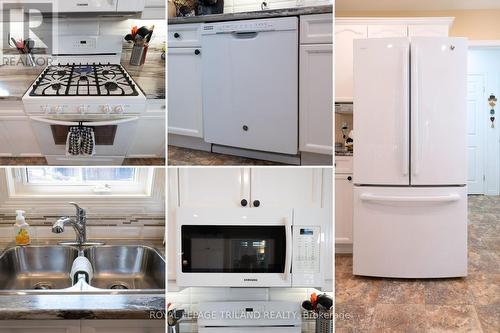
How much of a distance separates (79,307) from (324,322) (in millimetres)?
897

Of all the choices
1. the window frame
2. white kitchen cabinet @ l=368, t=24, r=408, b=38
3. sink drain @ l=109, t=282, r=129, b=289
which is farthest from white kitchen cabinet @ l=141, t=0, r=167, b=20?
white kitchen cabinet @ l=368, t=24, r=408, b=38

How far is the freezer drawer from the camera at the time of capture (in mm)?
3268

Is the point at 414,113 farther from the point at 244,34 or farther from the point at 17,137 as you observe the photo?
the point at 17,137

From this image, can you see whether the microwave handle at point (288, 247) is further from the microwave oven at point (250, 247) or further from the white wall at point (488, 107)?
the white wall at point (488, 107)

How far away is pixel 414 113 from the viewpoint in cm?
316

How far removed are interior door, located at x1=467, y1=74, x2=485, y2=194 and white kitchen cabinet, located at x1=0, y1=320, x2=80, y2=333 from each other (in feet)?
18.5

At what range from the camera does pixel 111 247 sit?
2176mm

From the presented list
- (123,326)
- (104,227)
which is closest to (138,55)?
(104,227)

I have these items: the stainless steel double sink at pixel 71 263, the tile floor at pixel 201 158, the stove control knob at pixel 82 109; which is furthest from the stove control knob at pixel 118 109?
the stainless steel double sink at pixel 71 263

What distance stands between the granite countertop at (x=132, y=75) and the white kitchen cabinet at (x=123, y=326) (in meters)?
0.82

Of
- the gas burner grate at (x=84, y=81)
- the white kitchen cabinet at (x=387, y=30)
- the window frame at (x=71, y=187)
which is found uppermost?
the white kitchen cabinet at (x=387, y=30)

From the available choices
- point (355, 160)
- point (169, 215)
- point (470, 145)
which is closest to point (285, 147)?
point (169, 215)

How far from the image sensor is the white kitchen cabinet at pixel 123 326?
1873mm

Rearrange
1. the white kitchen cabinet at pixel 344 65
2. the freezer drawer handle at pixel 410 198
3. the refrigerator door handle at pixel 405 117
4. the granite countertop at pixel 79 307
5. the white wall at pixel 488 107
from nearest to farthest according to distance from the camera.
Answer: the granite countertop at pixel 79 307 → the refrigerator door handle at pixel 405 117 → the freezer drawer handle at pixel 410 198 → the white kitchen cabinet at pixel 344 65 → the white wall at pixel 488 107
